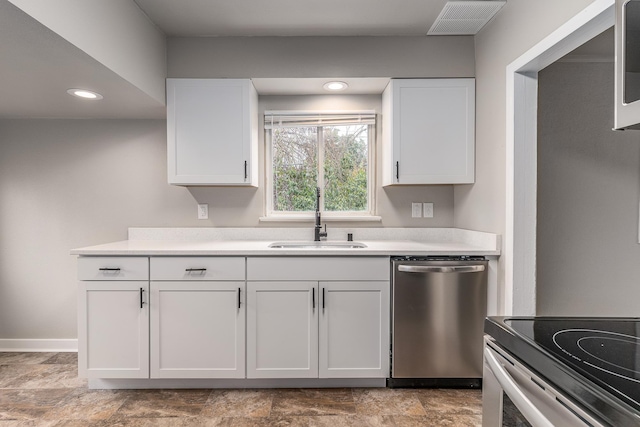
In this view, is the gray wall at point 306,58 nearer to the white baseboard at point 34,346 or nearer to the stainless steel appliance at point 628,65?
the stainless steel appliance at point 628,65

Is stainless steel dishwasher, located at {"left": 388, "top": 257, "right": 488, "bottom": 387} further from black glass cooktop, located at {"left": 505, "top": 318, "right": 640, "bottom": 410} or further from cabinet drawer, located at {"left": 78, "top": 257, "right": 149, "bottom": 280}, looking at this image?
cabinet drawer, located at {"left": 78, "top": 257, "right": 149, "bottom": 280}

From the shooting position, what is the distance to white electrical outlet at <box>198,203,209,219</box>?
117 inches

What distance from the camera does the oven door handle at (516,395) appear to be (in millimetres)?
677

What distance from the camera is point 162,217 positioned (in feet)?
9.80

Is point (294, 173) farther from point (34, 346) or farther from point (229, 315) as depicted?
point (34, 346)

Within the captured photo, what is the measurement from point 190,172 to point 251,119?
1.90ft

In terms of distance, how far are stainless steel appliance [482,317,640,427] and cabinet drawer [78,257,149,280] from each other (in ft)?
6.52

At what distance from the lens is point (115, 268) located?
2246 millimetres

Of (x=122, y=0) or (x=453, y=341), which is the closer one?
(x=122, y=0)

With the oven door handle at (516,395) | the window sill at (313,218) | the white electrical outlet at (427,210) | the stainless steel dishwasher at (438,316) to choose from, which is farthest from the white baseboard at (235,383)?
the oven door handle at (516,395)

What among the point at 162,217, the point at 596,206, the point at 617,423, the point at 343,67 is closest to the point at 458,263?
the point at 596,206

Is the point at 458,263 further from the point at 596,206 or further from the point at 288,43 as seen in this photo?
the point at 288,43

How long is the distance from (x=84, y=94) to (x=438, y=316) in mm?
2635

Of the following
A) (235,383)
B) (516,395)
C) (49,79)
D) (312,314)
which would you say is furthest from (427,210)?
(49,79)
